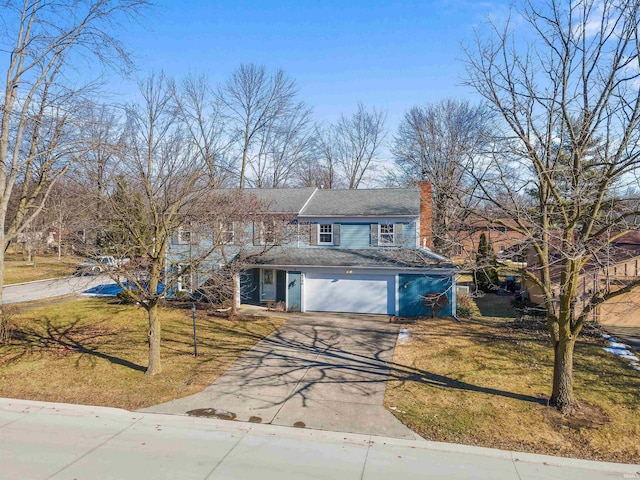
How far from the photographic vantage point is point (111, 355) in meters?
11.6

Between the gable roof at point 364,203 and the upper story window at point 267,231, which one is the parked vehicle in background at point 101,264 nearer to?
the upper story window at point 267,231

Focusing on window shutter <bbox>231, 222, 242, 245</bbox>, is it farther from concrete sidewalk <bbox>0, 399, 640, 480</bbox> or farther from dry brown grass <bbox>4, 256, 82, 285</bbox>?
dry brown grass <bbox>4, 256, 82, 285</bbox>

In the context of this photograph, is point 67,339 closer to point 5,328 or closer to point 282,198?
point 5,328

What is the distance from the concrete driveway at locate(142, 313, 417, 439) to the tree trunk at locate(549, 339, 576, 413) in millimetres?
3236

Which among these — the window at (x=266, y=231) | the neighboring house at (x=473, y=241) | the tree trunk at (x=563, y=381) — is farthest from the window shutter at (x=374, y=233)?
the tree trunk at (x=563, y=381)

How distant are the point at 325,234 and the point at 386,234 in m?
2.86

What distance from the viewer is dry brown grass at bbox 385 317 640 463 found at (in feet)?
23.3

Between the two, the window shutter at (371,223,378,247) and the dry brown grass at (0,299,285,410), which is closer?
the dry brown grass at (0,299,285,410)

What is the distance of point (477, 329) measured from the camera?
592 inches

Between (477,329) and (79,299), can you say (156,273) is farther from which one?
(79,299)

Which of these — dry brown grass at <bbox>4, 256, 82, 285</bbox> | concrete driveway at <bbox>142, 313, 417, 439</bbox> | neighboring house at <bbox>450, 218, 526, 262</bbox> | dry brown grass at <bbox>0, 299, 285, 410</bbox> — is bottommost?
concrete driveway at <bbox>142, 313, 417, 439</bbox>

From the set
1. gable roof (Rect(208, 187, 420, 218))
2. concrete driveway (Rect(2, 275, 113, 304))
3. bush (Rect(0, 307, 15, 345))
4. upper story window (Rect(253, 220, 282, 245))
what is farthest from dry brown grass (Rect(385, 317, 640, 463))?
concrete driveway (Rect(2, 275, 113, 304))

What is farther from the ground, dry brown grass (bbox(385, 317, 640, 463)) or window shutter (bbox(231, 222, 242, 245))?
window shutter (bbox(231, 222, 242, 245))

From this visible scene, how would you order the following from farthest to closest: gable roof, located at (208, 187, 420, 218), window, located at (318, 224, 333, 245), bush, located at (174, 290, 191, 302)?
bush, located at (174, 290, 191, 302)
window, located at (318, 224, 333, 245)
gable roof, located at (208, 187, 420, 218)
